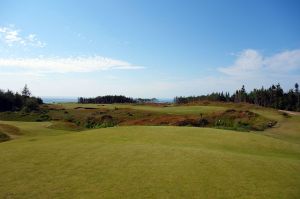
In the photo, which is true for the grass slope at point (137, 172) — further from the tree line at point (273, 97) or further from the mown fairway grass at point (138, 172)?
the tree line at point (273, 97)

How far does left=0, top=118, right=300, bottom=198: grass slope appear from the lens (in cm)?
1214

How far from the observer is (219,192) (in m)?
12.2

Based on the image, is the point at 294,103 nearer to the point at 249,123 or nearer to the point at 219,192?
the point at 249,123

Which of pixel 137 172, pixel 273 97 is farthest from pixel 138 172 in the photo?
pixel 273 97

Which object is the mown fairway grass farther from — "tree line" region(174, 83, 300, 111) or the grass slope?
"tree line" region(174, 83, 300, 111)

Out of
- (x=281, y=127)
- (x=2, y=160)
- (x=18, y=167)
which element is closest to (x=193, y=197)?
(x=18, y=167)

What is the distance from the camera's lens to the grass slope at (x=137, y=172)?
39.8ft

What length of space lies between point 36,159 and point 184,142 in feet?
37.0

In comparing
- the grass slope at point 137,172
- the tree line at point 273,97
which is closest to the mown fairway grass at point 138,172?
the grass slope at point 137,172

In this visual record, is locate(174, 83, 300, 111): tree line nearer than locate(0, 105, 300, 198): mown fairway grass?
No

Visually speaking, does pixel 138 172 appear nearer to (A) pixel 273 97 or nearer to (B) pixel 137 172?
(B) pixel 137 172

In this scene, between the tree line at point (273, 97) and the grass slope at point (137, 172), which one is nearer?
the grass slope at point (137, 172)

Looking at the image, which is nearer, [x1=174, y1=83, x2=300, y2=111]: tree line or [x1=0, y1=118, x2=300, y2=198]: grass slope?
[x1=0, y1=118, x2=300, y2=198]: grass slope

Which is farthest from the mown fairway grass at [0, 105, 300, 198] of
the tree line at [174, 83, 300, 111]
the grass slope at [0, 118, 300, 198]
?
the tree line at [174, 83, 300, 111]
